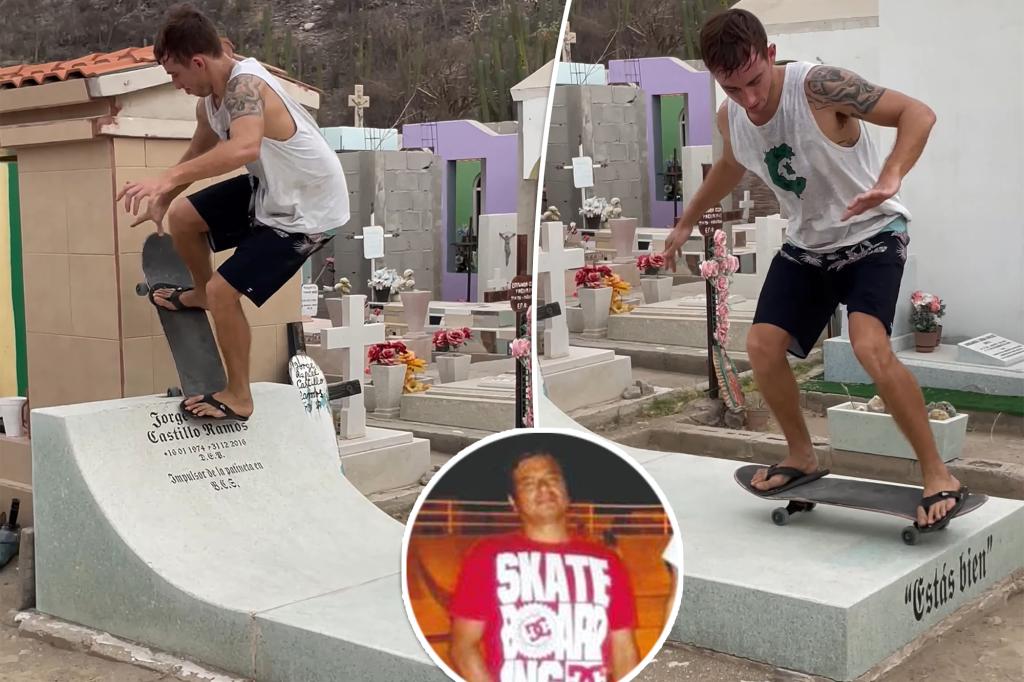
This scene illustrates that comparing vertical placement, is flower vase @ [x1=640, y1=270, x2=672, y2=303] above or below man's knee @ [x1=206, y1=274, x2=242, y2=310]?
above

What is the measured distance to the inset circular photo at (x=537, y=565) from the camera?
41.6 inches

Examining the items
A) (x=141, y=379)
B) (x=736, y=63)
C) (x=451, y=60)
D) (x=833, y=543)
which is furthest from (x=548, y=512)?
(x=141, y=379)

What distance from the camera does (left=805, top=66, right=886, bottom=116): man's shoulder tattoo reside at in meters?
1.27

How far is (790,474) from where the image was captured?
149cm

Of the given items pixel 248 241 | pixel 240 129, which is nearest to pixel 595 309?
pixel 240 129

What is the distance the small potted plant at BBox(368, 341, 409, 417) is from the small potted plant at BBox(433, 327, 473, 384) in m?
0.17

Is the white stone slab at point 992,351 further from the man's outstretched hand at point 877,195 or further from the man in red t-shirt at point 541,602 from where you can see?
the man in red t-shirt at point 541,602

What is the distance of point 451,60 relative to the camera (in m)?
3.34

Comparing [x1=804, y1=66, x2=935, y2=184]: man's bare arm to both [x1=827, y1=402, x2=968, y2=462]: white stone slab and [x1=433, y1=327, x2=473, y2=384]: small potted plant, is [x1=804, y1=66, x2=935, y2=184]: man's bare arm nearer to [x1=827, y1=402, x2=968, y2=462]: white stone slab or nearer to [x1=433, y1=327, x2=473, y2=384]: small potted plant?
[x1=827, y1=402, x2=968, y2=462]: white stone slab

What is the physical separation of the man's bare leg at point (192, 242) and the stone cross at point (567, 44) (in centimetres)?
184

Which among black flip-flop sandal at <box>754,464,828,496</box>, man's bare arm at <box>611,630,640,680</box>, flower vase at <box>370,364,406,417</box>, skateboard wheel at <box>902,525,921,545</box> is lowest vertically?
flower vase at <box>370,364,406,417</box>

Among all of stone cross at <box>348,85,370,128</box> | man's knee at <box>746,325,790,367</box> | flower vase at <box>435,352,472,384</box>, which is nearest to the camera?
man's knee at <box>746,325,790,367</box>

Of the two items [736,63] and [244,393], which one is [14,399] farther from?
[736,63]

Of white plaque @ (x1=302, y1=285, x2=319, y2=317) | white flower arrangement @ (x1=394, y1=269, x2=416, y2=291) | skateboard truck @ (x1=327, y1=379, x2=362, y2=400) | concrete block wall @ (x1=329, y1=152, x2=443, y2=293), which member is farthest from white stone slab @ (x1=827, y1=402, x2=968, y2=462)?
white flower arrangement @ (x1=394, y1=269, x2=416, y2=291)
